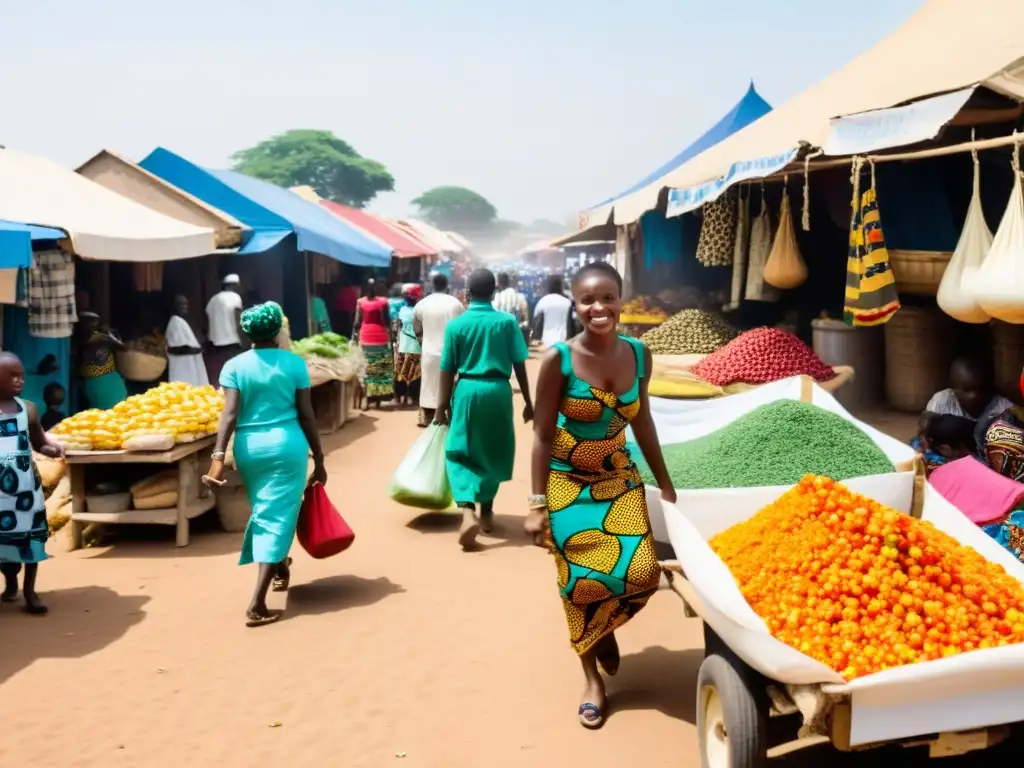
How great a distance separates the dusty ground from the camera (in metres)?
3.63

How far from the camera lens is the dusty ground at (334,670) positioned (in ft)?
11.9

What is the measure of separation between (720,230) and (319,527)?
287 inches

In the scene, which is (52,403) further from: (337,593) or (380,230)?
(380,230)

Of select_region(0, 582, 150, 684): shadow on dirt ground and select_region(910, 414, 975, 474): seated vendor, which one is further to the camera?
select_region(910, 414, 975, 474): seated vendor

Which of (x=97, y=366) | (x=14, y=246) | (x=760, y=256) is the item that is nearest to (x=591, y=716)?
(x=14, y=246)

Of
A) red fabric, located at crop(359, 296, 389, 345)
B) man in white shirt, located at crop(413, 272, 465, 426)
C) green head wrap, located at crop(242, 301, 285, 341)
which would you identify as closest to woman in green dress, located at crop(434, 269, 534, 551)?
green head wrap, located at crop(242, 301, 285, 341)

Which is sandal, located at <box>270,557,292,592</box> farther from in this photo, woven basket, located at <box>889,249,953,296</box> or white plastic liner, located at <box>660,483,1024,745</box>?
woven basket, located at <box>889,249,953,296</box>

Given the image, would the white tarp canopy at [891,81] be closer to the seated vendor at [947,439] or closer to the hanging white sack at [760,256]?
the hanging white sack at [760,256]

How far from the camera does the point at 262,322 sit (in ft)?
17.0

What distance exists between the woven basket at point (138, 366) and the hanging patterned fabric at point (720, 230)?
21.3 ft

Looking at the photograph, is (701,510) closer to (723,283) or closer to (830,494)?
(830,494)

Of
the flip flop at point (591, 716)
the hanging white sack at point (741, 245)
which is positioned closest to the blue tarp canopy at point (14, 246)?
the flip flop at point (591, 716)

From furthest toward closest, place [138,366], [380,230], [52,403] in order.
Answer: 1. [380,230]
2. [138,366]
3. [52,403]

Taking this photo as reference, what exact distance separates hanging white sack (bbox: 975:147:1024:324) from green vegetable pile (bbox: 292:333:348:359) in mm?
7896
